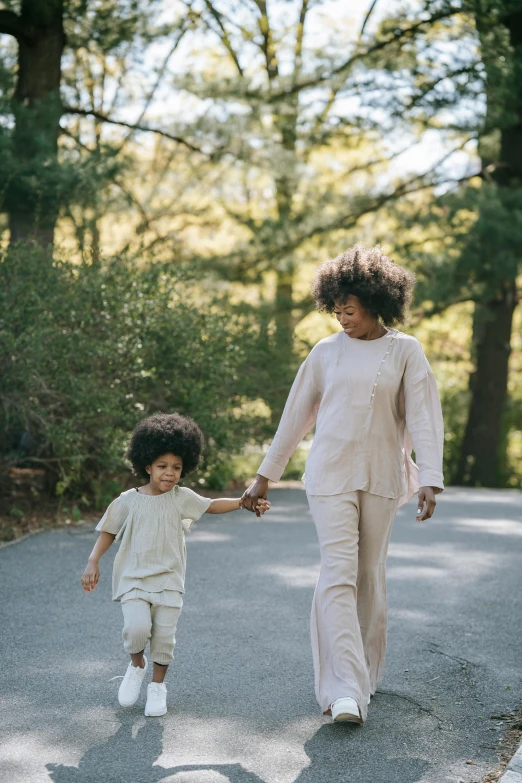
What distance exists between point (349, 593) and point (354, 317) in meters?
1.17

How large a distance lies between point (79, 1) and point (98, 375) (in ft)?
19.2

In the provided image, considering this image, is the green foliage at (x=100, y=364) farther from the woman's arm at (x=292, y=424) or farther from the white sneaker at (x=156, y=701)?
the white sneaker at (x=156, y=701)

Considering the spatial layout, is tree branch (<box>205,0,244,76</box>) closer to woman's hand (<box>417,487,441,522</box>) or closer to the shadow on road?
woman's hand (<box>417,487,441,522</box>)

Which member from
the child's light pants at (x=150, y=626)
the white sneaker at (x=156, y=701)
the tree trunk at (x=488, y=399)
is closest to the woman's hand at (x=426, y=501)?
the child's light pants at (x=150, y=626)

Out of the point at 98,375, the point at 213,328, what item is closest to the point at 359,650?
the point at 98,375

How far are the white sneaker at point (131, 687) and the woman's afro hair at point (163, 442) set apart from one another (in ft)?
2.83

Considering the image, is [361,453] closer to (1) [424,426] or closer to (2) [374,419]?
(2) [374,419]

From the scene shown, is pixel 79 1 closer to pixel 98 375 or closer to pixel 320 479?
pixel 98 375

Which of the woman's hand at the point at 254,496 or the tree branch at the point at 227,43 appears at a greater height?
the tree branch at the point at 227,43

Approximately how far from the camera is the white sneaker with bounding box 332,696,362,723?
401 cm

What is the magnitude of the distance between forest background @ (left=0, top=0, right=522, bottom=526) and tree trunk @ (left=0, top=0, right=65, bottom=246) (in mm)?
29

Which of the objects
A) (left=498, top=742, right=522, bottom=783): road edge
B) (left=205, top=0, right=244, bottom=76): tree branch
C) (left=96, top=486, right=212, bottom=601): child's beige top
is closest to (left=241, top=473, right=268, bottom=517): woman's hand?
(left=96, top=486, right=212, bottom=601): child's beige top

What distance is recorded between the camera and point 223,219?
846 inches

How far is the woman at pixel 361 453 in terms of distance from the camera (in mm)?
4266
